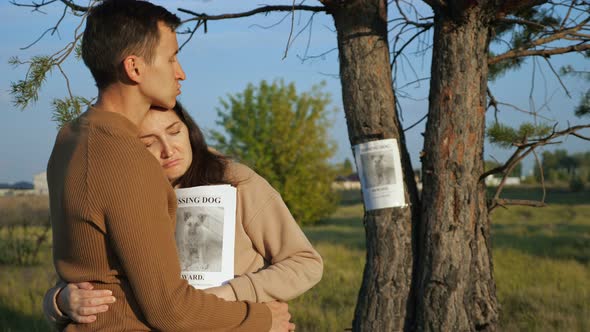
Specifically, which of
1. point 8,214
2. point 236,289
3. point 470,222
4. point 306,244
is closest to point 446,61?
point 470,222

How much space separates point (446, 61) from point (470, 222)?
0.99 m

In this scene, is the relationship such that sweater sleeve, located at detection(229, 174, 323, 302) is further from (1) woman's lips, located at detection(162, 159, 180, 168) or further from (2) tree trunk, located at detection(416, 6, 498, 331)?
(2) tree trunk, located at detection(416, 6, 498, 331)

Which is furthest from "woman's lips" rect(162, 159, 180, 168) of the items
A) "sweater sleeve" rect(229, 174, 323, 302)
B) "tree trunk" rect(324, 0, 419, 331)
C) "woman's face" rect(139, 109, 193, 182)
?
"tree trunk" rect(324, 0, 419, 331)

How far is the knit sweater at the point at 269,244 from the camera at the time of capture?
7.04 feet

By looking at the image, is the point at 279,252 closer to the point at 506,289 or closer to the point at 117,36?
the point at 117,36

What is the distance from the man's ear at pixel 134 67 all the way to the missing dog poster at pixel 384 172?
2.39 meters

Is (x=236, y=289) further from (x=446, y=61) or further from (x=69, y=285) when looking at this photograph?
(x=446, y=61)

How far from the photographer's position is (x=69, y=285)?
73.4 inches

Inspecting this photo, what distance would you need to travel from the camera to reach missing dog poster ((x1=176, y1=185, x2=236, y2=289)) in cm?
220

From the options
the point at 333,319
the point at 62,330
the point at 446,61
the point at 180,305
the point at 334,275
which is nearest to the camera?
the point at 180,305

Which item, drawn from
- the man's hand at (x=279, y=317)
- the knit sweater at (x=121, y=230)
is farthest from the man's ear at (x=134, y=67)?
the man's hand at (x=279, y=317)

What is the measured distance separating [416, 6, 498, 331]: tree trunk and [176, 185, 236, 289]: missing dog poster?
2.05 m

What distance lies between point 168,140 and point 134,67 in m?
0.44

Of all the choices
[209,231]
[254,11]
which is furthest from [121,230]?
[254,11]
